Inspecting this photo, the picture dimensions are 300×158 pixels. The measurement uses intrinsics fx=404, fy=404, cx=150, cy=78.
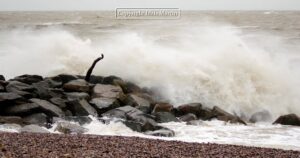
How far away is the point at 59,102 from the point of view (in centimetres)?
1093

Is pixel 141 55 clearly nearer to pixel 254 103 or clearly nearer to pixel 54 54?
pixel 54 54

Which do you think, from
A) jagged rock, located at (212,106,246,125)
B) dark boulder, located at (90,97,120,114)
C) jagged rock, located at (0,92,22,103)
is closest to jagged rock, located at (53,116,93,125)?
dark boulder, located at (90,97,120,114)

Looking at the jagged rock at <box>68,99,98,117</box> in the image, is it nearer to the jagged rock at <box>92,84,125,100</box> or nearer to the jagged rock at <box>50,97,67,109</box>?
the jagged rock at <box>50,97,67,109</box>

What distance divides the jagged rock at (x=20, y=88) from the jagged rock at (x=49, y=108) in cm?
40

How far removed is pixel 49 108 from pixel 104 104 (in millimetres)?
1592

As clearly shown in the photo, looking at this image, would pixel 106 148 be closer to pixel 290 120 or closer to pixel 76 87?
pixel 76 87

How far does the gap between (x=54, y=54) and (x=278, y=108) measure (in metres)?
9.24

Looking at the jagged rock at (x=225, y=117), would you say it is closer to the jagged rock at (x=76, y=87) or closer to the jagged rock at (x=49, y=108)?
the jagged rock at (x=76, y=87)

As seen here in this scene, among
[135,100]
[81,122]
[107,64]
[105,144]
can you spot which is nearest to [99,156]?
[105,144]

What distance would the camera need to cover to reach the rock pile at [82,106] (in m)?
9.74

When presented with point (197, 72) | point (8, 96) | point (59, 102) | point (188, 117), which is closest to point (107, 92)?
point (59, 102)

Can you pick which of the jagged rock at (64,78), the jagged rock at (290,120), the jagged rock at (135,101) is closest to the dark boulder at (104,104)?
the jagged rock at (135,101)

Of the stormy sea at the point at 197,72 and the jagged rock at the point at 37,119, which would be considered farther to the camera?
the stormy sea at the point at 197,72

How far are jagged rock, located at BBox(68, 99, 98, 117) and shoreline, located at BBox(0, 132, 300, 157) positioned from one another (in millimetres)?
3209
